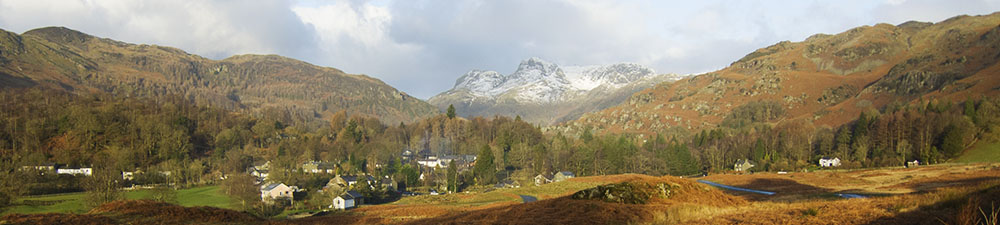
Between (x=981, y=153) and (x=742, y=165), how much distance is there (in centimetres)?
3442

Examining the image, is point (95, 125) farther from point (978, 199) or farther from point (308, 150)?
point (978, 199)

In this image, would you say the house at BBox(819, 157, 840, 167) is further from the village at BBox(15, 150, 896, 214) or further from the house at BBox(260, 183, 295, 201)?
the house at BBox(260, 183, 295, 201)

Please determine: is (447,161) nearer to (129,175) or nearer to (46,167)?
(129,175)

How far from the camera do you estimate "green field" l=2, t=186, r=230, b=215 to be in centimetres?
4497

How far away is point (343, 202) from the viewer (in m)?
59.4

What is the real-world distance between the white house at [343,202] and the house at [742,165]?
231 feet

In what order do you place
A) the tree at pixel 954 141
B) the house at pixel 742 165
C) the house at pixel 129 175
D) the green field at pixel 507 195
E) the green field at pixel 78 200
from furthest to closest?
the house at pixel 742 165 < the house at pixel 129 175 < the tree at pixel 954 141 < the green field at pixel 507 195 < the green field at pixel 78 200

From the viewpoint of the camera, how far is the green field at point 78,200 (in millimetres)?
44969

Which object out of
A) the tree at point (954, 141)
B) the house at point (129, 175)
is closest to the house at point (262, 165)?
the house at point (129, 175)

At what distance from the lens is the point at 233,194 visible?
60469 mm

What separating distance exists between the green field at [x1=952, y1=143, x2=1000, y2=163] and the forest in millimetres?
1439

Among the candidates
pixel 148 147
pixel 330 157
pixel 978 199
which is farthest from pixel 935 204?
pixel 148 147

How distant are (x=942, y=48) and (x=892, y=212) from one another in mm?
238990

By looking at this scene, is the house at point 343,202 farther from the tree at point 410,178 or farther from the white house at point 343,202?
the tree at point 410,178
